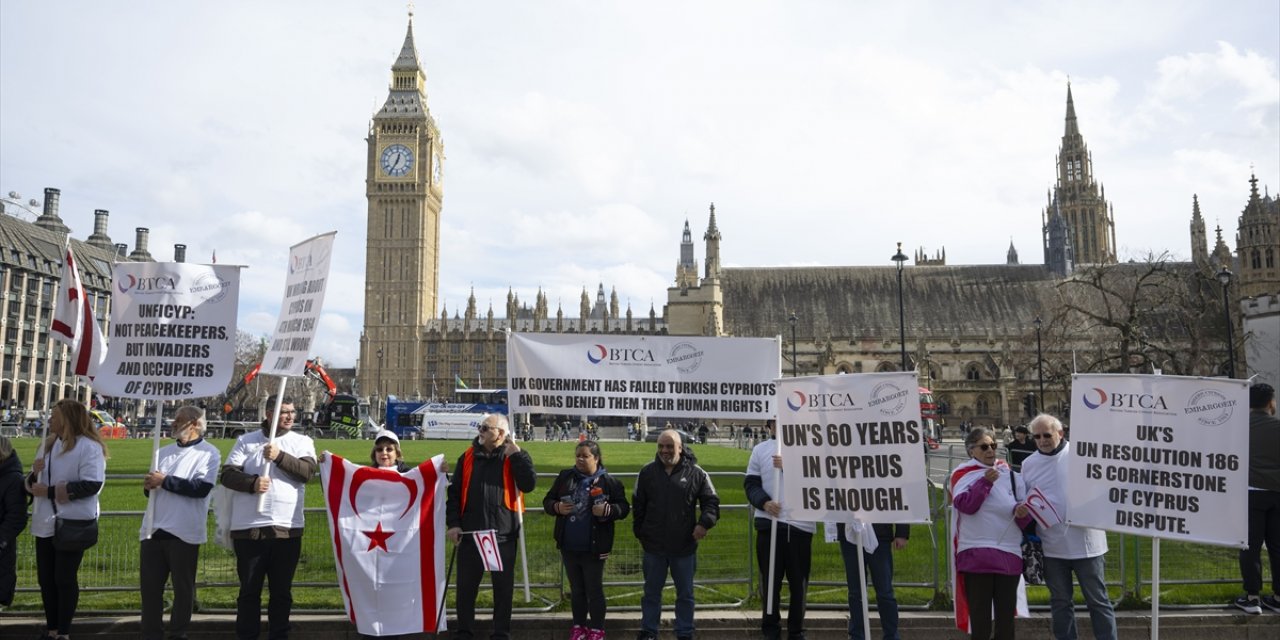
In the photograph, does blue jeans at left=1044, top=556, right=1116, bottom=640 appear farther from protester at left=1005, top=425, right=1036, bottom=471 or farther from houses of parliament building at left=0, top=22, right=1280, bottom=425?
houses of parliament building at left=0, top=22, right=1280, bottom=425

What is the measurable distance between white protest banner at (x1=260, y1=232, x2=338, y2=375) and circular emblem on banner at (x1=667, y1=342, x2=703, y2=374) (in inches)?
119

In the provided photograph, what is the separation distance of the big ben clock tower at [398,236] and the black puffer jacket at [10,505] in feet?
269

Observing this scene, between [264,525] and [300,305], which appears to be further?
[300,305]

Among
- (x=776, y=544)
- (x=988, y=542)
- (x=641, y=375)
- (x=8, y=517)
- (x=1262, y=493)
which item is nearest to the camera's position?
(x=988, y=542)

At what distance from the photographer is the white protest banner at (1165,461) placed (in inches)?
222

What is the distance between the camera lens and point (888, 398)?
19.4ft

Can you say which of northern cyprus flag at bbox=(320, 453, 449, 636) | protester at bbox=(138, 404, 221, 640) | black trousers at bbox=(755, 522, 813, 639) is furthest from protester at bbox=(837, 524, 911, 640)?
protester at bbox=(138, 404, 221, 640)

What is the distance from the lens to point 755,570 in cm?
797

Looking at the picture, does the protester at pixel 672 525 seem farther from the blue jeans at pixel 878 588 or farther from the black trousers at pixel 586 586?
the blue jeans at pixel 878 588

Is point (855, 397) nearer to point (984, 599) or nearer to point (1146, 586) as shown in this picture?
point (984, 599)

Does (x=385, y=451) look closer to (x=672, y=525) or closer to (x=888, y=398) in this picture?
(x=672, y=525)

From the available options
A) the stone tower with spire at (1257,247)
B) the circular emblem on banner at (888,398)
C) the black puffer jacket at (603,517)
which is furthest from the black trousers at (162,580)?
the stone tower with spire at (1257,247)

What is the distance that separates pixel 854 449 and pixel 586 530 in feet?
6.78

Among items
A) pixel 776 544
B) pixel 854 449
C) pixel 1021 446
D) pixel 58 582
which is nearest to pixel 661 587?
pixel 776 544
